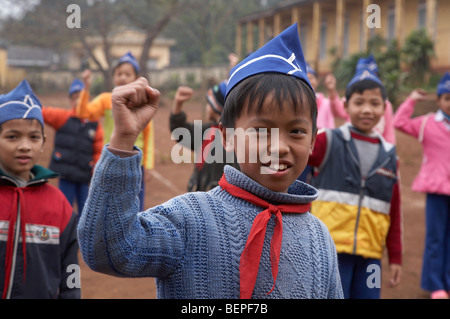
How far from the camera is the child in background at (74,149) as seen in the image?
17.8ft

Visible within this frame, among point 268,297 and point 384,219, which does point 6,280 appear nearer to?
point 268,297

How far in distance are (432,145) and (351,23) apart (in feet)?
58.3

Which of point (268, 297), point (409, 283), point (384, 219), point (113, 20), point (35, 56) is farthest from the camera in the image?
point (35, 56)

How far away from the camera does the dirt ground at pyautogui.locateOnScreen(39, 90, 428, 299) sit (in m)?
4.91

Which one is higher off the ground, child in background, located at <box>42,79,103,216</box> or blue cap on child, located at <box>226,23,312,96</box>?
blue cap on child, located at <box>226,23,312,96</box>

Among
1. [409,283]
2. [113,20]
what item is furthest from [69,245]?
[113,20]

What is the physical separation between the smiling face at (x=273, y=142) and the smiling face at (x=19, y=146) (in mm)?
1848

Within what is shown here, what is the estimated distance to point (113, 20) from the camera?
21.8 metres

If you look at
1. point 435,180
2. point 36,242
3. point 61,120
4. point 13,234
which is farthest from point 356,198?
point 61,120

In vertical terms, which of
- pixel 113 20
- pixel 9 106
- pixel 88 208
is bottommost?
pixel 88 208

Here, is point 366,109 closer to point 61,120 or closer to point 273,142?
point 273,142

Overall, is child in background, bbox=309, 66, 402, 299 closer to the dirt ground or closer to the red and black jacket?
the red and black jacket

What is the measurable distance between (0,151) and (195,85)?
27075 mm

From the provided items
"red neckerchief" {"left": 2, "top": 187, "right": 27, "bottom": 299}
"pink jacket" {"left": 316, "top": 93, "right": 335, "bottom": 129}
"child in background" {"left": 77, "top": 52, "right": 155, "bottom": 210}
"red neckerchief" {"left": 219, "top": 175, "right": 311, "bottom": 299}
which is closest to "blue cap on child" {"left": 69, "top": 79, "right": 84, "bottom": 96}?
"child in background" {"left": 77, "top": 52, "right": 155, "bottom": 210}
